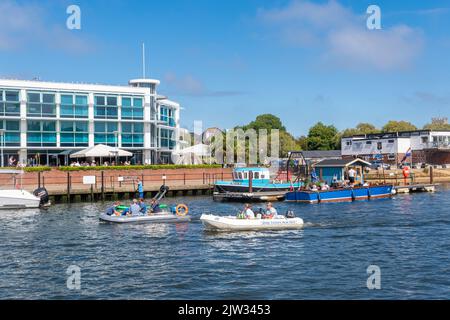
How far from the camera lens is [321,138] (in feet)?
484

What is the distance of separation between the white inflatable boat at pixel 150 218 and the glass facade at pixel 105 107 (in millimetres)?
43358

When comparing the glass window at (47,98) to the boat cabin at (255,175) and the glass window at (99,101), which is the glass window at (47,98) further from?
the boat cabin at (255,175)

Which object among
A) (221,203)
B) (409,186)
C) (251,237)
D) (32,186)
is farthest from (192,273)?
(409,186)

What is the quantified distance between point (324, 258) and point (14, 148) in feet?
193

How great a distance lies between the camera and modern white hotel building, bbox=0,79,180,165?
75.9 m

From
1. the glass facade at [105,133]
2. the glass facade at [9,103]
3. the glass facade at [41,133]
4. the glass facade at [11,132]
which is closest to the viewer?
the glass facade at [9,103]

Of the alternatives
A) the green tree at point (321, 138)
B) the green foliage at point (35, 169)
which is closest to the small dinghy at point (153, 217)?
the green foliage at point (35, 169)

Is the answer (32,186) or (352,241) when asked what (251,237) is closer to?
(352,241)

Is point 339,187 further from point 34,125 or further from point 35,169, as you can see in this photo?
point 34,125

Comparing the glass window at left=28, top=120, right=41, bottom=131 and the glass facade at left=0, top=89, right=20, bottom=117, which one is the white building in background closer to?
the glass window at left=28, top=120, right=41, bottom=131

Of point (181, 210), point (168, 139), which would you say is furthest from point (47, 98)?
point (181, 210)

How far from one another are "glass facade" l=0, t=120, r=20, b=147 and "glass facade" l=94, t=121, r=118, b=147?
10.7 meters

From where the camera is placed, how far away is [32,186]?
6253 centimetres

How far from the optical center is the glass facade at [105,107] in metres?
80.9
